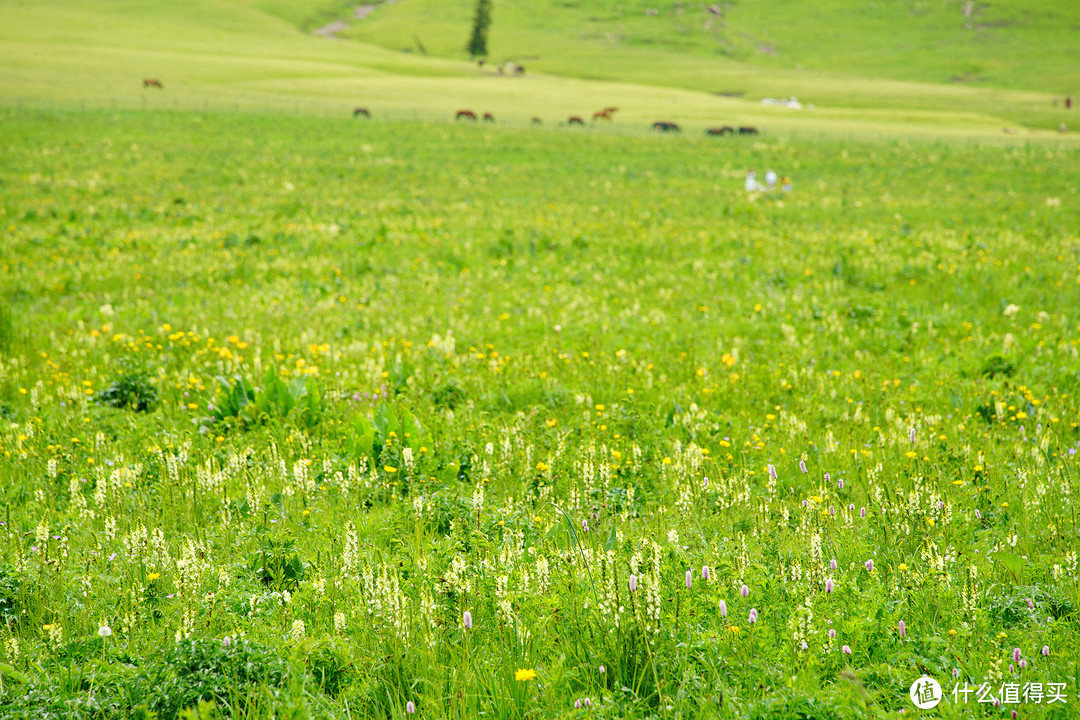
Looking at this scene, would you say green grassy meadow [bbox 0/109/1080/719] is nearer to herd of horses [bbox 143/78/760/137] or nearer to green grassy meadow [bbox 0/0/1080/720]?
green grassy meadow [bbox 0/0/1080/720]

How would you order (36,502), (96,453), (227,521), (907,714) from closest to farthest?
1. (907,714)
2. (227,521)
3. (36,502)
4. (96,453)

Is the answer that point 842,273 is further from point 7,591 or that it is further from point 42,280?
point 42,280

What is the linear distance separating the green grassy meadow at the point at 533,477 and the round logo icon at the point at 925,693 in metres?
0.05

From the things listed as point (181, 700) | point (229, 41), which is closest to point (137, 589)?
point (181, 700)

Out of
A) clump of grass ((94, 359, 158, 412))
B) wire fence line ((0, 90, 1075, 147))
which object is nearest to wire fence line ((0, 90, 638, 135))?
wire fence line ((0, 90, 1075, 147))

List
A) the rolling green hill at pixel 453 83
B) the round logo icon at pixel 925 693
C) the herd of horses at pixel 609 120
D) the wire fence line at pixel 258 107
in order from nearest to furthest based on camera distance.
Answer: the round logo icon at pixel 925 693 < the wire fence line at pixel 258 107 < the herd of horses at pixel 609 120 < the rolling green hill at pixel 453 83

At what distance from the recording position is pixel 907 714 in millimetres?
2861

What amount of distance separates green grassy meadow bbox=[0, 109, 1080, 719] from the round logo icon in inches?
1.9

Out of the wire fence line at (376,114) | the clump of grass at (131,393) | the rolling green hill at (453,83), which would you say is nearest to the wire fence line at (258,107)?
the wire fence line at (376,114)

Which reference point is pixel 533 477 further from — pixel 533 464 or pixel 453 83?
pixel 453 83

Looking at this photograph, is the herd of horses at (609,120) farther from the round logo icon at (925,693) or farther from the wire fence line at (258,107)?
the round logo icon at (925,693)

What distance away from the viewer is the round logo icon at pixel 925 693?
2855mm

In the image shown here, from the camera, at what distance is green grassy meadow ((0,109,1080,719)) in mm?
3168

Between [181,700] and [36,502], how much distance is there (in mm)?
3011
